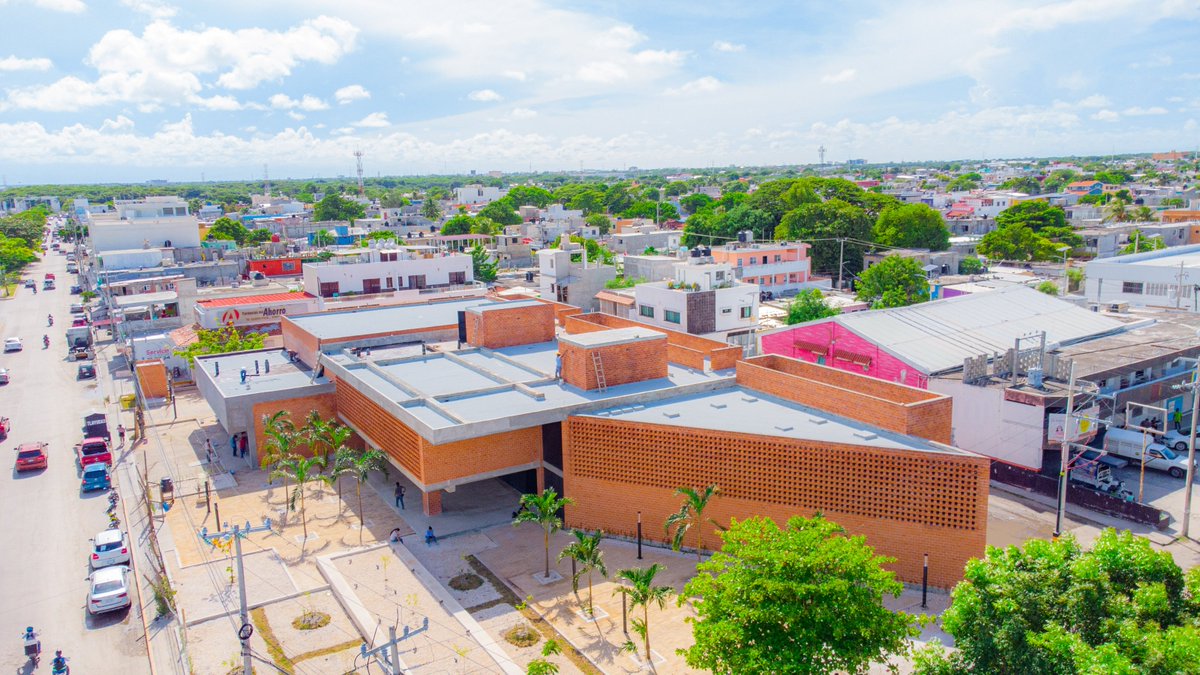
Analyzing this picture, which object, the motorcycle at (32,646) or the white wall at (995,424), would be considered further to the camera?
the white wall at (995,424)

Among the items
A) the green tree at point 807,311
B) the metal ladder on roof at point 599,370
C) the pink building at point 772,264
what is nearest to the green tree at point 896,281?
the green tree at point 807,311

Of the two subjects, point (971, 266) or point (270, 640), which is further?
point (971, 266)

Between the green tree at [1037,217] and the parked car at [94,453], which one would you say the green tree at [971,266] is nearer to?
the green tree at [1037,217]

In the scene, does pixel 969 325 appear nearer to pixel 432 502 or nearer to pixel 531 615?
pixel 432 502

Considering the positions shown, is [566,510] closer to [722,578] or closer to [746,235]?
[722,578]

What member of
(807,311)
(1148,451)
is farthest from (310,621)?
(807,311)

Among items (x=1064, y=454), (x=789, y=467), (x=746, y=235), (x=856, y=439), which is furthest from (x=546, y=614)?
(x=746, y=235)
